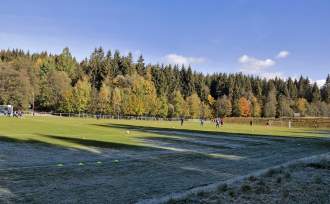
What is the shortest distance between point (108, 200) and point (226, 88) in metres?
186

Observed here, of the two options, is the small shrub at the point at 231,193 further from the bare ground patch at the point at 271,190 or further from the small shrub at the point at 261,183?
the small shrub at the point at 261,183

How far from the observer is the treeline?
134 m

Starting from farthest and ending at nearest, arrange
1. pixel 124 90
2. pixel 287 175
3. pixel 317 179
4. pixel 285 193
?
1. pixel 124 90
2. pixel 287 175
3. pixel 317 179
4. pixel 285 193

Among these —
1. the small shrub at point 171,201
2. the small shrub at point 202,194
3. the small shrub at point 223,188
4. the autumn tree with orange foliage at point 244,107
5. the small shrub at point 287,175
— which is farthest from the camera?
the autumn tree with orange foliage at point 244,107

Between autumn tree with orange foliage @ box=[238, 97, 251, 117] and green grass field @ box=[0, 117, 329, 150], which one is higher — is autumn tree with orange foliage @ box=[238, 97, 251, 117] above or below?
above

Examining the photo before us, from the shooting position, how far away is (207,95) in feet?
604

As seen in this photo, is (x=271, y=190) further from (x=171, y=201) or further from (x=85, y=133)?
(x=85, y=133)

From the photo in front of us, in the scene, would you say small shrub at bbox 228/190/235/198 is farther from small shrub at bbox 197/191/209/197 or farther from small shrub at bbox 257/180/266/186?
small shrub at bbox 257/180/266/186

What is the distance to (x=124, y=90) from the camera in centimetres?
14425

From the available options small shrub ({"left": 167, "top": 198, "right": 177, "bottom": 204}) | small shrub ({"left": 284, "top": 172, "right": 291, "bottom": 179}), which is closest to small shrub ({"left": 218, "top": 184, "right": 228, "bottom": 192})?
small shrub ({"left": 167, "top": 198, "right": 177, "bottom": 204})

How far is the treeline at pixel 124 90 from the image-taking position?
439ft

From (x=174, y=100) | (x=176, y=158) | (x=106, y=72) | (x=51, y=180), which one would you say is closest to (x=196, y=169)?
(x=176, y=158)

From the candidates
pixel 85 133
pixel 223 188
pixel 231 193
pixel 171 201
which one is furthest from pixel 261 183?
pixel 85 133

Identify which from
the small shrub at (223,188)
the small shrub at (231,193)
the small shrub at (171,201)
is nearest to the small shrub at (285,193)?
the small shrub at (231,193)
